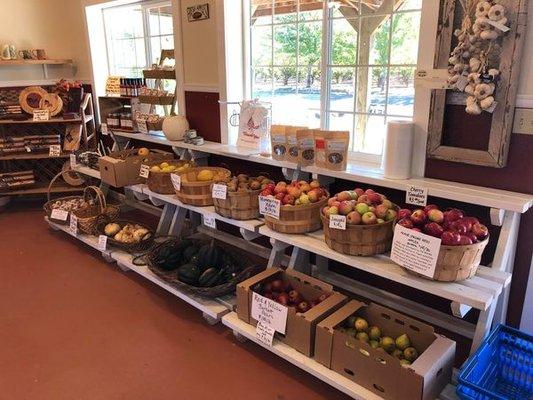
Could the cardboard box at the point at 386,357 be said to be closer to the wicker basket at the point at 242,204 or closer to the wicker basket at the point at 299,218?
the wicker basket at the point at 299,218

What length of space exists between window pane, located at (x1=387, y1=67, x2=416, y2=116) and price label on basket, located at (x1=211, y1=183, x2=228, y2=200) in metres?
1.00

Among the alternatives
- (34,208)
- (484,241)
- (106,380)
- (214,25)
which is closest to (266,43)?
(214,25)

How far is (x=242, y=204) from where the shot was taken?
2.35 metres

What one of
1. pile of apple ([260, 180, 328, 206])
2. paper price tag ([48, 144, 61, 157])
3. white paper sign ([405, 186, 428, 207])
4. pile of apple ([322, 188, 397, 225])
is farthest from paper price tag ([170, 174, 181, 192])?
paper price tag ([48, 144, 61, 157])

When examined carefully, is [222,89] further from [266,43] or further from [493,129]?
[493,129]

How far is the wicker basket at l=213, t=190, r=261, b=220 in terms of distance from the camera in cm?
234

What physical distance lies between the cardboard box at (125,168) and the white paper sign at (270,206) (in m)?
1.38

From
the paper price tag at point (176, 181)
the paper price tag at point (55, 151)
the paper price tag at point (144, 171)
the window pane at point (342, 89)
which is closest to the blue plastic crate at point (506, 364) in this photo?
the window pane at point (342, 89)

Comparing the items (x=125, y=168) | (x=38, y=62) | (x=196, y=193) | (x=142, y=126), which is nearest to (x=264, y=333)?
(x=196, y=193)

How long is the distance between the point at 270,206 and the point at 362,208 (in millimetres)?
494

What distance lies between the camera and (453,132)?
6.38ft

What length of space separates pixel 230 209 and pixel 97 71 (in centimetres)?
285

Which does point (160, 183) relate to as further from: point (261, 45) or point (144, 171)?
point (261, 45)

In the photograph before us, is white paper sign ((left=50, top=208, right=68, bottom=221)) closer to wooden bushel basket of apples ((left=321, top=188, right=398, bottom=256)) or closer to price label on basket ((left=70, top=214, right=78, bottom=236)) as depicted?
price label on basket ((left=70, top=214, right=78, bottom=236))
